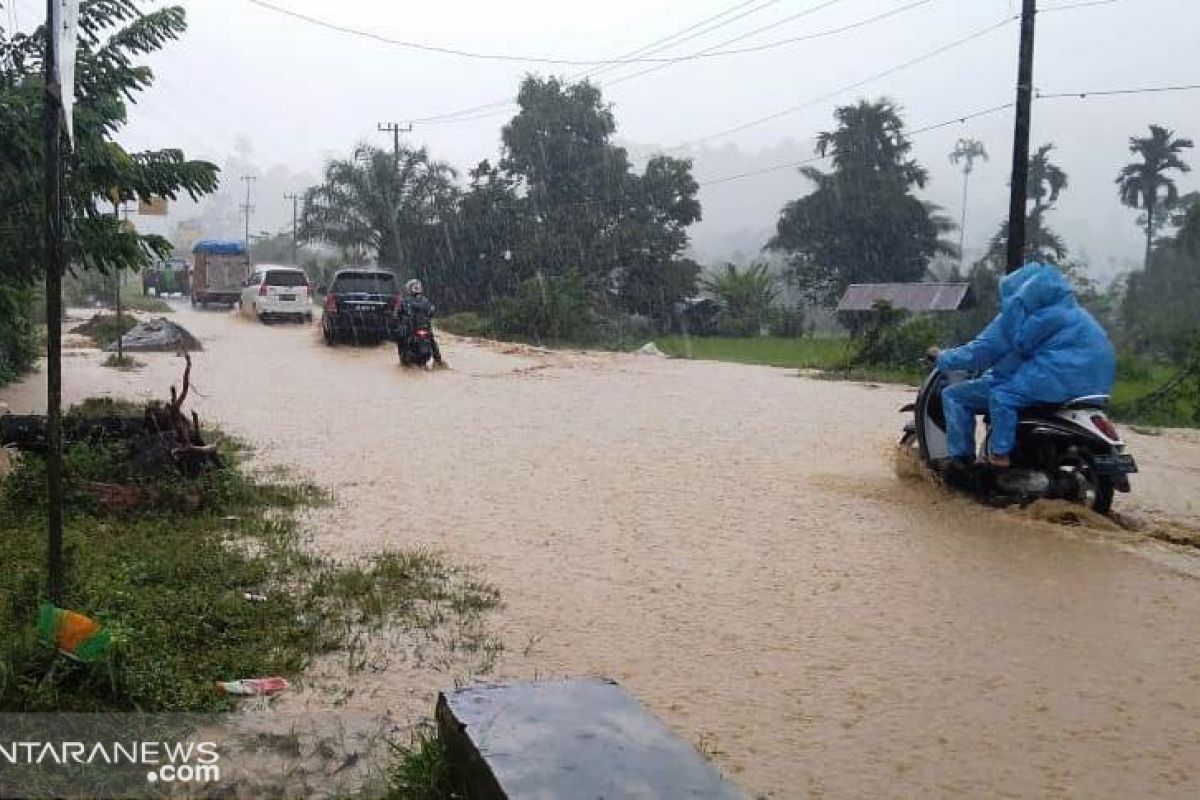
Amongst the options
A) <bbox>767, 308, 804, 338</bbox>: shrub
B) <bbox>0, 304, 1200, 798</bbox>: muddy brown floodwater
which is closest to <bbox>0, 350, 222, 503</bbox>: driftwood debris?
<bbox>0, 304, 1200, 798</bbox>: muddy brown floodwater

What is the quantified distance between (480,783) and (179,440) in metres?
5.68

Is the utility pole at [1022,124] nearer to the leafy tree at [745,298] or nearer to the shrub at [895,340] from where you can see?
the shrub at [895,340]

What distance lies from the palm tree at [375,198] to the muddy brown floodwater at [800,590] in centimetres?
3166

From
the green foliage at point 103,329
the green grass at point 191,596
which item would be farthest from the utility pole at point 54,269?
the green foliage at point 103,329

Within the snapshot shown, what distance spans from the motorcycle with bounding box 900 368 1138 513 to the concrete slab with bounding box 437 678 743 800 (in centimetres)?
515

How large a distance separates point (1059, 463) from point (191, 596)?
578cm

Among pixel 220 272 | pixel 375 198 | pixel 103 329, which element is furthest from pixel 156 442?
pixel 375 198

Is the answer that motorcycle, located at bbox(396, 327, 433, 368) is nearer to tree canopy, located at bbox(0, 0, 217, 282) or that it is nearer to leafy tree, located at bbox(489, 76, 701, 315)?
tree canopy, located at bbox(0, 0, 217, 282)

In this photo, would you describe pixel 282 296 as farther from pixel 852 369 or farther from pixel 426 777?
pixel 426 777

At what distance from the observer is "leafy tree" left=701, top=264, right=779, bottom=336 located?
42906 millimetres

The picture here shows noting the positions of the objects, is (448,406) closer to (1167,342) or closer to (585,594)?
(585,594)

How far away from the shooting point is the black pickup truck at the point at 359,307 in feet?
79.4

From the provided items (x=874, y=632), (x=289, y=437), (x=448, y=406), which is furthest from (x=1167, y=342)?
(x=874, y=632)

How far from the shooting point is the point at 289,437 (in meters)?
11.8
